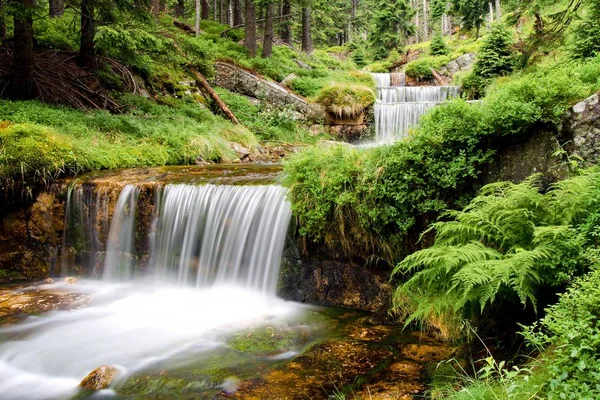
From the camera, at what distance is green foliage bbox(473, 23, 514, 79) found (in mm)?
15938

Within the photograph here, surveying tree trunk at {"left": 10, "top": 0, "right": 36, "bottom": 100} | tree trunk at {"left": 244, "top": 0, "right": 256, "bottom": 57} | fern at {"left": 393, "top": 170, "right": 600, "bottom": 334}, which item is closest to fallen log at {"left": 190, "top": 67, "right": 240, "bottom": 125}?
tree trunk at {"left": 244, "top": 0, "right": 256, "bottom": 57}

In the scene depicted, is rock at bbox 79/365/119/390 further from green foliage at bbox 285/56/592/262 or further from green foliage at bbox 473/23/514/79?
green foliage at bbox 473/23/514/79

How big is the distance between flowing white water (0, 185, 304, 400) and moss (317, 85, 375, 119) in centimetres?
980

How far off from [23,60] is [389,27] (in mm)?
35086

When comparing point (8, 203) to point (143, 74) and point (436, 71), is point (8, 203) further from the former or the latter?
point (436, 71)

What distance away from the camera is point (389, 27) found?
131 ft

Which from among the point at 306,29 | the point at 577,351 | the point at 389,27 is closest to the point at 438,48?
the point at 389,27

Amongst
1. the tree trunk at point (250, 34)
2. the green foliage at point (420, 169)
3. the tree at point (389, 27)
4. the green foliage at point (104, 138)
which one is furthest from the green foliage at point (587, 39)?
the tree at point (389, 27)

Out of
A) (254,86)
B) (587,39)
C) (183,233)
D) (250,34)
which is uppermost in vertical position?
(250,34)

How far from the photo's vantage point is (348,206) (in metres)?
5.98

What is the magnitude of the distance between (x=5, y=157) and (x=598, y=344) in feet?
31.2

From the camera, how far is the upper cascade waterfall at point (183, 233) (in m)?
7.08

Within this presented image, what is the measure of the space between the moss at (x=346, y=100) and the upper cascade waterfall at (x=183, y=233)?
978 centimetres

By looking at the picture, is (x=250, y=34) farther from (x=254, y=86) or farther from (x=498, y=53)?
(x=498, y=53)
